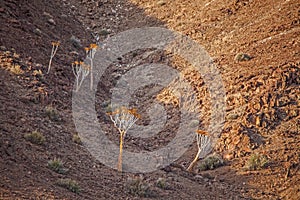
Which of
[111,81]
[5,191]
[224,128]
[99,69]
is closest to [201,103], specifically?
[224,128]

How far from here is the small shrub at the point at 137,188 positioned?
869 cm

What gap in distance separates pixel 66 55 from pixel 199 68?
5689mm

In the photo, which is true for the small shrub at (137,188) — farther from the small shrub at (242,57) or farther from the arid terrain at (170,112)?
the small shrub at (242,57)

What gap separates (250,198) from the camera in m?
9.92

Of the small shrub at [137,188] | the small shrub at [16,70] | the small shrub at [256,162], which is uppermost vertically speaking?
the small shrub at [16,70]

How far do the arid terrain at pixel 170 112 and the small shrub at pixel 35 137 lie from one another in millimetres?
33

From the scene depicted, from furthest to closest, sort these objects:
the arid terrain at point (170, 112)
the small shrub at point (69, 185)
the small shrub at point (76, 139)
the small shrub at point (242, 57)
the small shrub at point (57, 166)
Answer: the small shrub at point (242, 57), the small shrub at point (76, 139), the arid terrain at point (170, 112), the small shrub at point (57, 166), the small shrub at point (69, 185)

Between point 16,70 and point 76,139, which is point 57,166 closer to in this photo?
point 76,139

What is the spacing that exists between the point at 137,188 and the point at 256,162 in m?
3.91

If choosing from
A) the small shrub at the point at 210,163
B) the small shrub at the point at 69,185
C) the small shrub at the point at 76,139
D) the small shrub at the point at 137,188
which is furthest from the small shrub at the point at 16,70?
the small shrub at the point at 210,163

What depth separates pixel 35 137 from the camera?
9.22m

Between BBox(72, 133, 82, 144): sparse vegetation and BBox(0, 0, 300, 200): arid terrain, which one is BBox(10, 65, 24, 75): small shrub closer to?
BBox(0, 0, 300, 200): arid terrain

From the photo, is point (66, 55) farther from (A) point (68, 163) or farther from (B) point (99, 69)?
(A) point (68, 163)

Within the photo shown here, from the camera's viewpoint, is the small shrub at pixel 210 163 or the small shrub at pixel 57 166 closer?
the small shrub at pixel 57 166
